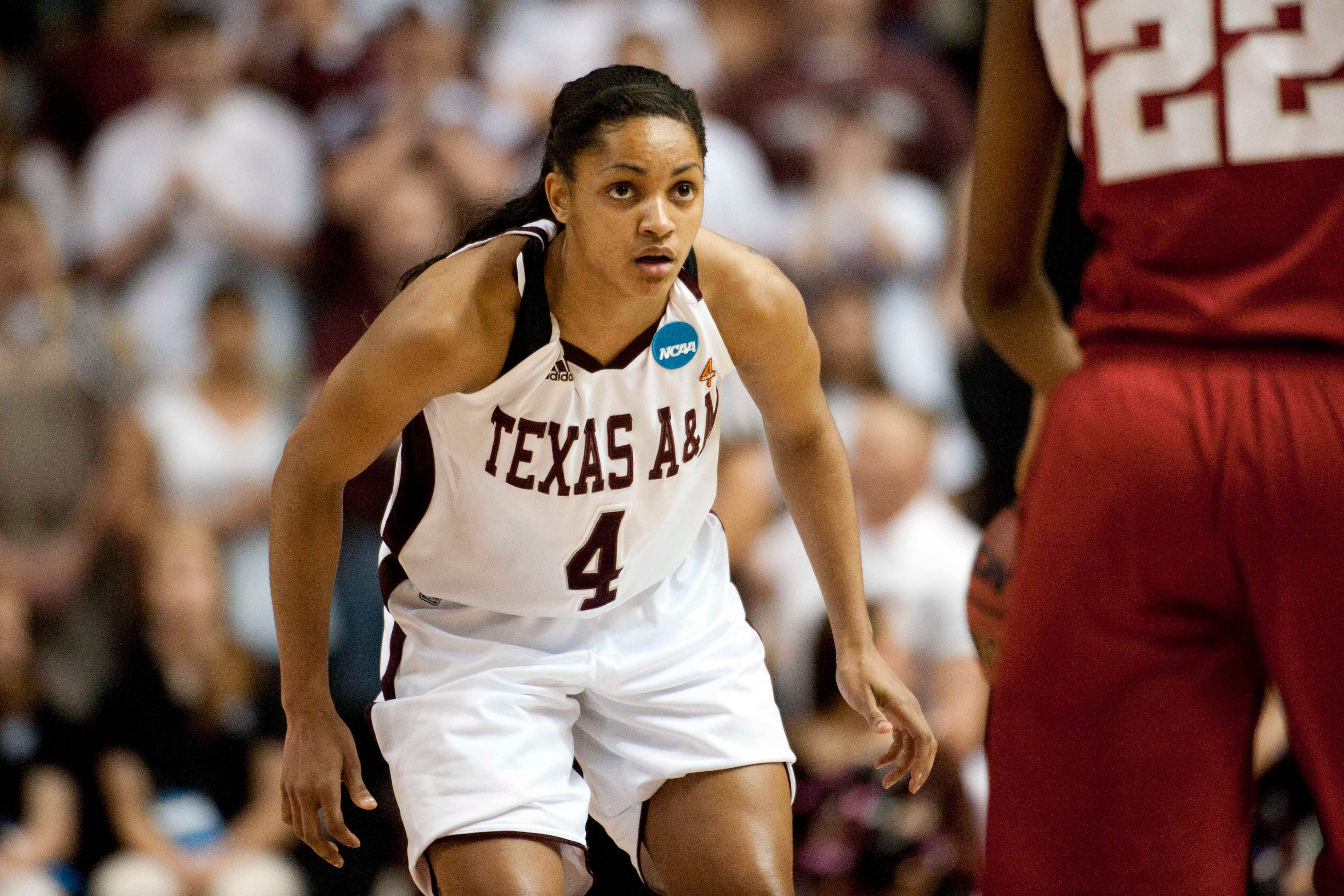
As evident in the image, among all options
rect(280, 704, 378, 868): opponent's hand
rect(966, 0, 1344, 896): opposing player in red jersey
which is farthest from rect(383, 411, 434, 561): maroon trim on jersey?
rect(966, 0, 1344, 896): opposing player in red jersey

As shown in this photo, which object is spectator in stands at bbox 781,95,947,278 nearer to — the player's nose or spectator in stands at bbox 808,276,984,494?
spectator in stands at bbox 808,276,984,494

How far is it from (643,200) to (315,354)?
300 cm

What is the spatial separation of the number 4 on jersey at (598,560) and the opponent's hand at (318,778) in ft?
1.51

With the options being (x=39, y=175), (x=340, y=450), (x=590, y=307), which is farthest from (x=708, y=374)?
(x=39, y=175)

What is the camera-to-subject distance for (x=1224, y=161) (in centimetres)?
155

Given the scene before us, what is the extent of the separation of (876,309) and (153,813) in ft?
9.15

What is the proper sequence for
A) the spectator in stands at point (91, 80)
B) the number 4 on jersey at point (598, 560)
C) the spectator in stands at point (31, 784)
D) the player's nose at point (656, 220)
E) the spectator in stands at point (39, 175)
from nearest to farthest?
the player's nose at point (656, 220)
the number 4 on jersey at point (598, 560)
the spectator in stands at point (31, 784)
the spectator in stands at point (39, 175)
the spectator in stands at point (91, 80)

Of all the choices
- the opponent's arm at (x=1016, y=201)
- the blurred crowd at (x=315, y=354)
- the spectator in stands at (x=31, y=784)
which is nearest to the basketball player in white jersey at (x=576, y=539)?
the opponent's arm at (x=1016, y=201)

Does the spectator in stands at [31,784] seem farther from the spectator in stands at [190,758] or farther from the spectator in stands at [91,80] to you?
the spectator in stands at [91,80]

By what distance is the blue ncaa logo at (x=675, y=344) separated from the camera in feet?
8.14

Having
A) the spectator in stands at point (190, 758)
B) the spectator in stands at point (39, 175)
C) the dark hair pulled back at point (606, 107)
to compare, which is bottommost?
the spectator in stands at point (190, 758)

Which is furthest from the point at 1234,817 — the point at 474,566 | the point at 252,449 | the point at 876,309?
the point at 252,449

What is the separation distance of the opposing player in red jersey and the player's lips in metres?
0.73

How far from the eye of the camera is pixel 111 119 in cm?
539
